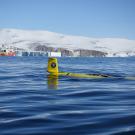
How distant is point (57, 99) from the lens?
17578 millimetres

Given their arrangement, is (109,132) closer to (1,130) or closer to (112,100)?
(1,130)

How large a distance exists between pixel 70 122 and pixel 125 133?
2165 mm

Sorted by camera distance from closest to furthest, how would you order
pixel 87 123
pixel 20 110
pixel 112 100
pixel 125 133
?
pixel 125 133 → pixel 87 123 → pixel 20 110 → pixel 112 100

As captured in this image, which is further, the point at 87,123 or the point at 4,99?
the point at 4,99

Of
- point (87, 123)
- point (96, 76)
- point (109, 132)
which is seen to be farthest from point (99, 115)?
point (96, 76)

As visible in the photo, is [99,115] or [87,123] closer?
[87,123]

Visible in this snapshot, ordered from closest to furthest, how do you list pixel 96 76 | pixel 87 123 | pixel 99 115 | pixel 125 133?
pixel 125 133, pixel 87 123, pixel 99 115, pixel 96 76

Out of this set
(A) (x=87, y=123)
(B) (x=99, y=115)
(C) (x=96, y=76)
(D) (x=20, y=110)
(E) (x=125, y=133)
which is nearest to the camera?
(E) (x=125, y=133)

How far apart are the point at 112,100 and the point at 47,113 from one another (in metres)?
4.96

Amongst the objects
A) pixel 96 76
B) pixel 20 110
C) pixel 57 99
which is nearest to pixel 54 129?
pixel 20 110

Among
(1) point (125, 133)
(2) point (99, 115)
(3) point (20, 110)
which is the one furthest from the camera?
(3) point (20, 110)

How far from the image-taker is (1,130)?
10617mm

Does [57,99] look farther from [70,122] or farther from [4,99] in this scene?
[70,122]

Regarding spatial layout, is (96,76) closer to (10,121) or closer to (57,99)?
(57,99)
